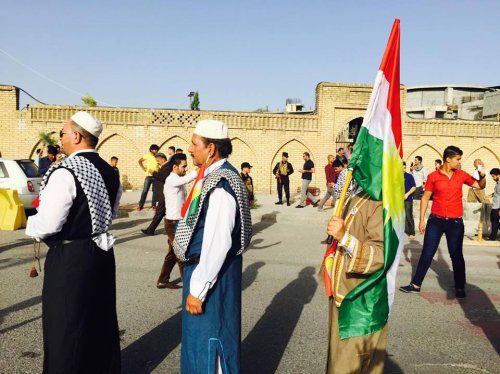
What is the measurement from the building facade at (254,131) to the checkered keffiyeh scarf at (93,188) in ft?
57.5

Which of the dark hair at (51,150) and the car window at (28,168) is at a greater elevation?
the dark hair at (51,150)

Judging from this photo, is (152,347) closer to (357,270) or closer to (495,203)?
(357,270)

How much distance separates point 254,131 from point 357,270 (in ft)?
59.6

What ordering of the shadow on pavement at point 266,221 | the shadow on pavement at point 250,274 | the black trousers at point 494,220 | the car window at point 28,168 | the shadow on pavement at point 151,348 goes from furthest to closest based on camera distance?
the shadow on pavement at point 266,221 → the car window at point 28,168 → the black trousers at point 494,220 → the shadow on pavement at point 250,274 → the shadow on pavement at point 151,348

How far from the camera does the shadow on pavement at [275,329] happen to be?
3.75 meters

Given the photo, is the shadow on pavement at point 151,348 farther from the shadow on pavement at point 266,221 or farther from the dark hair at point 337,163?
the shadow on pavement at point 266,221

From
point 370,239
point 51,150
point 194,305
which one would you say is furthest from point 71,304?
point 51,150

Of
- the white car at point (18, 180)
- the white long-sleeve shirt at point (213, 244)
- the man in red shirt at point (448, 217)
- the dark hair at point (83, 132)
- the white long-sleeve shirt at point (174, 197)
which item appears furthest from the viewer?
the white car at point (18, 180)

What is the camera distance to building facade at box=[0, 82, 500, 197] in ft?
63.2

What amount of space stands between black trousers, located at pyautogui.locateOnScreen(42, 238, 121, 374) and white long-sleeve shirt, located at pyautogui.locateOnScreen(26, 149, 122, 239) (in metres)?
0.16

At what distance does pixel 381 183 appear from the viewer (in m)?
2.54

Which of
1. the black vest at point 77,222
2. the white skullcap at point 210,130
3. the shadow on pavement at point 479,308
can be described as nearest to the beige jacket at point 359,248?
the white skullcap at point 210,130

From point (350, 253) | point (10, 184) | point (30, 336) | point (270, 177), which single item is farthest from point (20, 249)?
point (270, 177)

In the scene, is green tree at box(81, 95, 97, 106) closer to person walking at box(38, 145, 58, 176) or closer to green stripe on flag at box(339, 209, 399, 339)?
person walking at box(38, 145, 58, 176)
